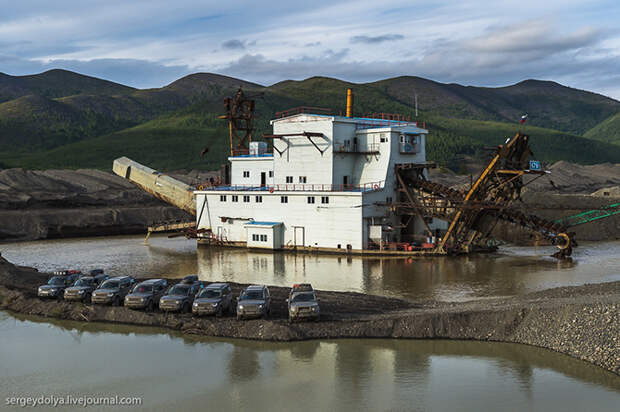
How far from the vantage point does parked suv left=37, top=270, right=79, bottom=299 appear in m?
29.8

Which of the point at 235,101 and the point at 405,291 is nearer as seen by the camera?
the point at 405,291

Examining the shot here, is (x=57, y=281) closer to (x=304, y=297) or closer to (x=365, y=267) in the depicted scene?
(x=304, y=297)

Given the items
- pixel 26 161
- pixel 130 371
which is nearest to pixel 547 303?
pixel 130 371

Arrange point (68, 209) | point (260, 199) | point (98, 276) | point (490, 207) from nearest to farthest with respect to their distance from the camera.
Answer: point (98, 276)
point (490, 207)
point (260, 199)
point (68, 209)

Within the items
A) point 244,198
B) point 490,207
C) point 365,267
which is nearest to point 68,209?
point 244,198

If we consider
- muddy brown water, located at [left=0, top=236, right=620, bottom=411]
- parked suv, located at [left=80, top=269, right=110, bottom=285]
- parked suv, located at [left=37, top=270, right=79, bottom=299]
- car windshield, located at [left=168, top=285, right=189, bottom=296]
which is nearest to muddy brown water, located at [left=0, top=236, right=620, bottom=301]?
muddy brown water, located at [left=0, top=236, right=620, bottom=411]

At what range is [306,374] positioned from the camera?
19906mm

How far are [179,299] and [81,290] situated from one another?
578 cm

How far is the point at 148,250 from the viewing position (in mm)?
53531

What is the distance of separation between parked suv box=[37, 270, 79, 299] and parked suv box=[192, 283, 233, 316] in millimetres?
8427

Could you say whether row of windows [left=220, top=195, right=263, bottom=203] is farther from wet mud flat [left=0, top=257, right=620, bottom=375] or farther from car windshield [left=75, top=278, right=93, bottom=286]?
wet mud flat [left=0, top=257, right=620, bottom=375]

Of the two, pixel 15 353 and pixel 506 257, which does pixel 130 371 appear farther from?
pixel 506 257

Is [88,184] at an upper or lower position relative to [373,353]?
upper

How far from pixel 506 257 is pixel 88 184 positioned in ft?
220
